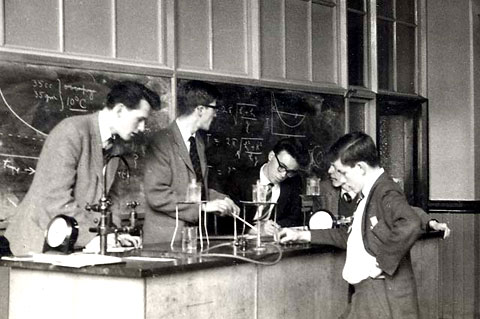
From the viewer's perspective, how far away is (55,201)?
4.11 m

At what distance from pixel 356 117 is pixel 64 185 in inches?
158

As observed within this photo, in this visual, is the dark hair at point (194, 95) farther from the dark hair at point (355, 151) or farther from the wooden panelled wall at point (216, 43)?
the dark hair at point (355, 151)

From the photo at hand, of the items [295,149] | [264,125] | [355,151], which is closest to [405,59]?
[295,149]

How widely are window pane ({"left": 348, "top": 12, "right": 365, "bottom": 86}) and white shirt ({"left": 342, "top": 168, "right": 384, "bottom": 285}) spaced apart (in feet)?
12.5

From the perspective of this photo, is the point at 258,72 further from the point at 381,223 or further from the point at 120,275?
the point at 120,275

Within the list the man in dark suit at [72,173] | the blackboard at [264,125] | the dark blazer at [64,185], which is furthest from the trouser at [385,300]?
the blackboard at [264,125]

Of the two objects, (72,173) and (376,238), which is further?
(72,173)

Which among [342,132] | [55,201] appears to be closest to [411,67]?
[342,132]

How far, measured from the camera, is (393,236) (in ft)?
12.0

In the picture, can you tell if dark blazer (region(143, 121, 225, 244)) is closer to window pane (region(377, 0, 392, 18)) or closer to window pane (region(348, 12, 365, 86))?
window pane (region(348, 12, 365, 86))

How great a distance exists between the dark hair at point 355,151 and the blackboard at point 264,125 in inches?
91.6

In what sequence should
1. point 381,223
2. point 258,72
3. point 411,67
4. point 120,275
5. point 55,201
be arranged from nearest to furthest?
point 120,275, point 381,223, point 55,201, point 258,72, point 411,67

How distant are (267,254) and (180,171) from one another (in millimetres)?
1108

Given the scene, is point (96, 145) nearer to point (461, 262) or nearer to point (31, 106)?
point (31, 106)
